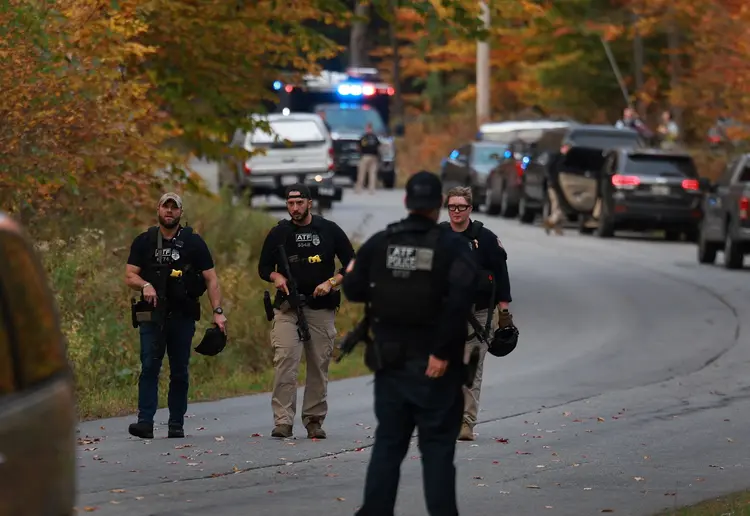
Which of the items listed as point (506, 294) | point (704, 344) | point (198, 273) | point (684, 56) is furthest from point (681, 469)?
point (684, 56)

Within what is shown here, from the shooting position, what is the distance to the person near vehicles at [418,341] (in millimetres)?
8156

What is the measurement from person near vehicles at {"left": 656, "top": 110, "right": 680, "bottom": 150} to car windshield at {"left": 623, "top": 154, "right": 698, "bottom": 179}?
13.5 metres

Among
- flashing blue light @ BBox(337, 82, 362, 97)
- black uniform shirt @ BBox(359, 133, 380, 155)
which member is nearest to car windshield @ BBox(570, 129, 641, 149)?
black uniform shirt @ BBox(359, 133, 380, 155)

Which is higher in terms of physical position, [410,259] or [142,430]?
[410,259]

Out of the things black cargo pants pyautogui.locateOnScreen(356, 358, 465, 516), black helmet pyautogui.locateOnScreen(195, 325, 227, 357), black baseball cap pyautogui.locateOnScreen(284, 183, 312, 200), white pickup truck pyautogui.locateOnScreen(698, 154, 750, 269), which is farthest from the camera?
white pickup truck pyautogui.locateOnScreen(698, 154, 750, 269)

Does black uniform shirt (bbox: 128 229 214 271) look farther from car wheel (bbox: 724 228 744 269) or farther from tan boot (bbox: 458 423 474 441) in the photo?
car wheel (bbox: 724 228 744 269)

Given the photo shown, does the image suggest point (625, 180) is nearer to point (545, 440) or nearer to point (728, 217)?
point (728, 217)

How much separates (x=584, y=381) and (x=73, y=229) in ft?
21.6

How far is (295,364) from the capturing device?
12.9 meters

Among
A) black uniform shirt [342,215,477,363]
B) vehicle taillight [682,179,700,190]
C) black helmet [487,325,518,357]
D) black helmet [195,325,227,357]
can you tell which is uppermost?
black uniform shirt [342,215,477,363]

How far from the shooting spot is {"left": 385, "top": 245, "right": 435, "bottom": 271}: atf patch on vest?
8.27 m

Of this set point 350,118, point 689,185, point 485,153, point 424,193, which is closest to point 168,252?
point 424,193

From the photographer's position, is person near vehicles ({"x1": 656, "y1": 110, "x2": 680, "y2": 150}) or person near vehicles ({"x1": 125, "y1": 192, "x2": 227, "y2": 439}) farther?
person near vehicles ({"x1": 656, "y1": 110, "x2": 680, "y2": 150})

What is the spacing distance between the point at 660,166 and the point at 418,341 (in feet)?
84.3
